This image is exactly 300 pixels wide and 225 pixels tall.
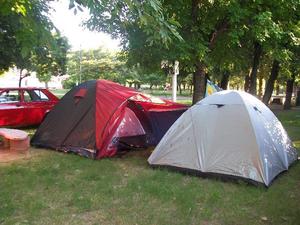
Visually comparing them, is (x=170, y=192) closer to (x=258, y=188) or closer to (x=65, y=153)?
(x=258, y=188)

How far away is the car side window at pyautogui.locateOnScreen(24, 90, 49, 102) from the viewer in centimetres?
1217

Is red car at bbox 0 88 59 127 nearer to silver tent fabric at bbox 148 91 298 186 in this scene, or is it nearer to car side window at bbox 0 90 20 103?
car side window at bbox 0 90 20 103

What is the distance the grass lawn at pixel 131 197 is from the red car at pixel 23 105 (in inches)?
161

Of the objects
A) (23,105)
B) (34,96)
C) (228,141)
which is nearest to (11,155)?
(23,105)

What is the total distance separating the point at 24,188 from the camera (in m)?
6.21

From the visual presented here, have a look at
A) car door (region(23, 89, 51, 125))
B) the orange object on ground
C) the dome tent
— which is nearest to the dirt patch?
the orange object on ground

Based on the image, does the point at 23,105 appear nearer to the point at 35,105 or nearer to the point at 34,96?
the point at 35,105

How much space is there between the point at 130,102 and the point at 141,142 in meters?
1.03

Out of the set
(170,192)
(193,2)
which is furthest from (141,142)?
(193,2)

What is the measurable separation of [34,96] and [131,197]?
7.51 metres

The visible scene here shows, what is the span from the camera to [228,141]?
268 inches

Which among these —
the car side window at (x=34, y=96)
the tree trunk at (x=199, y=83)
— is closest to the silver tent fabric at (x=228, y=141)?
the tree trunk at (x=199, y=83)

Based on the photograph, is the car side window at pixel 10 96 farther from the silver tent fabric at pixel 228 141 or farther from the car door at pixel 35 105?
the silver tent fabric at pixel 228 141

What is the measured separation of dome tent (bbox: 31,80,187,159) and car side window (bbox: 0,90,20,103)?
2.97 m
